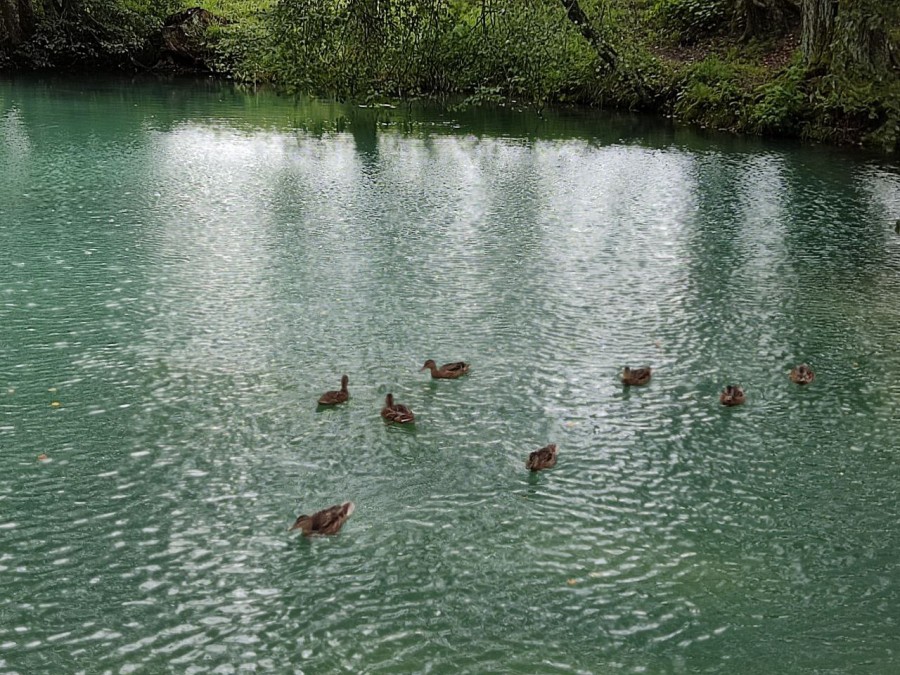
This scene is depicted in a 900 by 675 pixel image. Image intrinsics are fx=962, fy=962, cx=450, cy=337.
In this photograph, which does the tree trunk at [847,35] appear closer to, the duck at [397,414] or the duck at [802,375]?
the duck at [802,375]

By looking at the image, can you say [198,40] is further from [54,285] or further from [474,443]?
[474,443]

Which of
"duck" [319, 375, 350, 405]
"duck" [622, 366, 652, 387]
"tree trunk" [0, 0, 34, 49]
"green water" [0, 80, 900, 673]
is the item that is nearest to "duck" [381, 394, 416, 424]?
"green water" [0, 80, 900, 673]

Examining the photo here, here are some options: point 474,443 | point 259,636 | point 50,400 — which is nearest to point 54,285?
point 50,400

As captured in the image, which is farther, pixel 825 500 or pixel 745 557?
pixel 825 500

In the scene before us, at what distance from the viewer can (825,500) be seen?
17.7ft

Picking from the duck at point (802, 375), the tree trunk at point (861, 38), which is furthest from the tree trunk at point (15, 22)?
the duck at point (802, 375)

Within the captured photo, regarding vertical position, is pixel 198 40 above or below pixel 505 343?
above

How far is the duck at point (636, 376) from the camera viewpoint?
688 cm

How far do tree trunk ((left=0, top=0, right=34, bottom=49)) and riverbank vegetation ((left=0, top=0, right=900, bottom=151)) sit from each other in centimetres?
4

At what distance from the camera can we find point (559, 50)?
12.9 meters

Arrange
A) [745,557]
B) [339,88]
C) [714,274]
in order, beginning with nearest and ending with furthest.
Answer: [745,557], [714,274], [339,88]

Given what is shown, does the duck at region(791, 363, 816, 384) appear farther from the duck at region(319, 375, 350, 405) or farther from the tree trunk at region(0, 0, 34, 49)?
the tree trunk at region(0, 0, 34, 49)

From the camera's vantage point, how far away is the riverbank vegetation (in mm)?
10688

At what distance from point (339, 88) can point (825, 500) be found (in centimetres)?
747
